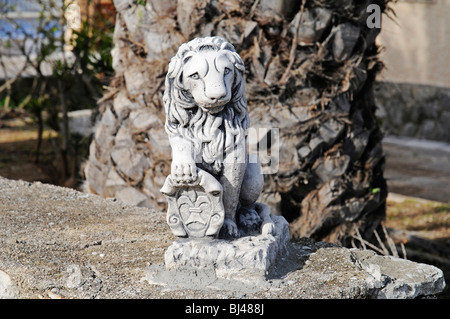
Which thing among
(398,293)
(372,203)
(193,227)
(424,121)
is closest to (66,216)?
(193,227)

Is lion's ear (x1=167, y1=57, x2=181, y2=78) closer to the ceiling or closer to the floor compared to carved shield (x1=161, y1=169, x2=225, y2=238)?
closer to the ceiling

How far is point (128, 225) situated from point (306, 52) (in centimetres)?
202

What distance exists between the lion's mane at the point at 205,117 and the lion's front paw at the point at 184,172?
0.09 metres

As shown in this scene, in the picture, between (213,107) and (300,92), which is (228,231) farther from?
(300,92)

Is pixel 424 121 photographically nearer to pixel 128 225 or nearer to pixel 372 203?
pixel 372 203

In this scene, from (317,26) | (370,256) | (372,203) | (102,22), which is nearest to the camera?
(370,256)

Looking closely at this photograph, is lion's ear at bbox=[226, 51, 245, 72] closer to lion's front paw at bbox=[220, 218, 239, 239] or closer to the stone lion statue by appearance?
the stone lion statue

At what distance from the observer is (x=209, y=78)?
10.1 feet

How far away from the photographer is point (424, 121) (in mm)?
10945

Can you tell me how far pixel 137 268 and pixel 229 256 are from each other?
20.3 inches

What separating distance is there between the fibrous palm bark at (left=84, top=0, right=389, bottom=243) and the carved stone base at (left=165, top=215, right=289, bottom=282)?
1789 millimetres

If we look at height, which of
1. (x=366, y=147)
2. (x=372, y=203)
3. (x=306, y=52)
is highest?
(x=306, y=52)

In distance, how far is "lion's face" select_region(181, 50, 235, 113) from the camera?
10.1ft

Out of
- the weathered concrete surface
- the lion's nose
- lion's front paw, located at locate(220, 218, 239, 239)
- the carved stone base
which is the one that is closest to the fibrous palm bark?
the weathered concrete surface
